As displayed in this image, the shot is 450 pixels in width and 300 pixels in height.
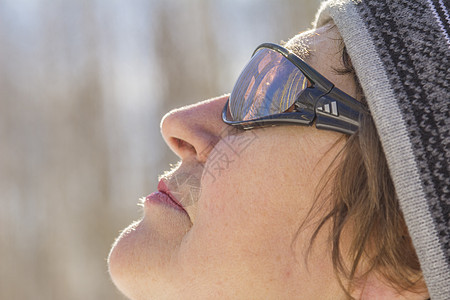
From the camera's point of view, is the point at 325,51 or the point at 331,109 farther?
the point at 325,51

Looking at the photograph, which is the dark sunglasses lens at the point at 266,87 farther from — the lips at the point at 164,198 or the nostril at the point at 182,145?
the lips at the point at 164,198

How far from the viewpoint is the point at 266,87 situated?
1457 mm

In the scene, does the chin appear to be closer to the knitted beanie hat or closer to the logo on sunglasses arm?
the logo on sunglasses arm

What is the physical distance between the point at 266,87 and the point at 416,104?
429mm

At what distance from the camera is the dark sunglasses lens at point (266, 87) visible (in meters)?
1.42

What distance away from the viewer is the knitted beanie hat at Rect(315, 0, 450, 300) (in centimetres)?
112

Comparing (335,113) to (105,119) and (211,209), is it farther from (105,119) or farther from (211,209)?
(105,119)

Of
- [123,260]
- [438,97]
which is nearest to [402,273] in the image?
[438,97]

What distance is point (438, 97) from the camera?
1.16m

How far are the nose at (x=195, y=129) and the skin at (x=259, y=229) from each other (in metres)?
0.10

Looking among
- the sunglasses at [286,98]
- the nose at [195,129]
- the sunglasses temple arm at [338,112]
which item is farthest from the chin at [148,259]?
the sunglasses temple arm at [338,112]

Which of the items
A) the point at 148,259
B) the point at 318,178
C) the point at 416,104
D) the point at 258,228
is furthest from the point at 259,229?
the point at 416,104

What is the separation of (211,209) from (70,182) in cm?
570

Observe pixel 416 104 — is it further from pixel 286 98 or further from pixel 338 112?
pixel 286 98
